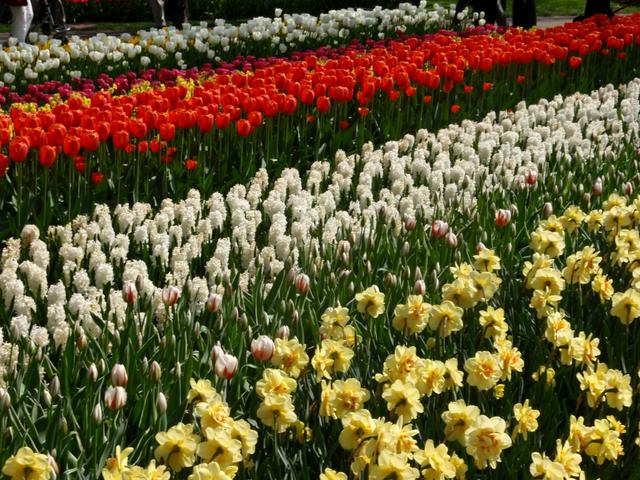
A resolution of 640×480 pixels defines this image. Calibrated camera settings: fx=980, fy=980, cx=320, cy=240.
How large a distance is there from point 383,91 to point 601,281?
170 inches

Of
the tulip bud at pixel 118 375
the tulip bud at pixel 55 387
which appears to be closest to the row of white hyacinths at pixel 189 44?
the tulip bud at pixel 55 387

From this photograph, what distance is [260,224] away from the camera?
4.72 metres

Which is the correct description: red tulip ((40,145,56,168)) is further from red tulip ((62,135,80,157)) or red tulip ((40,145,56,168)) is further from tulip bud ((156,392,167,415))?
tulip bud ((156,392,167,415))

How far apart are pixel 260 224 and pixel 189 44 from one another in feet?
22.6

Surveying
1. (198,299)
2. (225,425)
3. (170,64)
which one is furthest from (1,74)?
(225,425)

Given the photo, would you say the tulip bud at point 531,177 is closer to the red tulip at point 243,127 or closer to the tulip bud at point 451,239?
the tulip bud at point 451,239

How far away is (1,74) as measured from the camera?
9250 millimetres

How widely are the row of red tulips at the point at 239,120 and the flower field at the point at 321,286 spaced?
0.07ft

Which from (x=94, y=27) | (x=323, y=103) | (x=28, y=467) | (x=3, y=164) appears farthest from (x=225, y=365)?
(x=94, y=27)

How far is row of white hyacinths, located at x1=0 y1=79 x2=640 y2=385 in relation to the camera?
11.3 ft

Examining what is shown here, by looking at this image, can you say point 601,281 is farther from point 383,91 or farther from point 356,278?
point 383,91

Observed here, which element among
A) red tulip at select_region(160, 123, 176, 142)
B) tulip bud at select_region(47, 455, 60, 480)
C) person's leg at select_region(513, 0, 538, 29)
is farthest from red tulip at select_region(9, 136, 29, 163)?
person's leg at select_region(513, 0, 538, 29)

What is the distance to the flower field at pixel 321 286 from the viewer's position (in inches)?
92.7

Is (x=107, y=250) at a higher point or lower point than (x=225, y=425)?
lower
